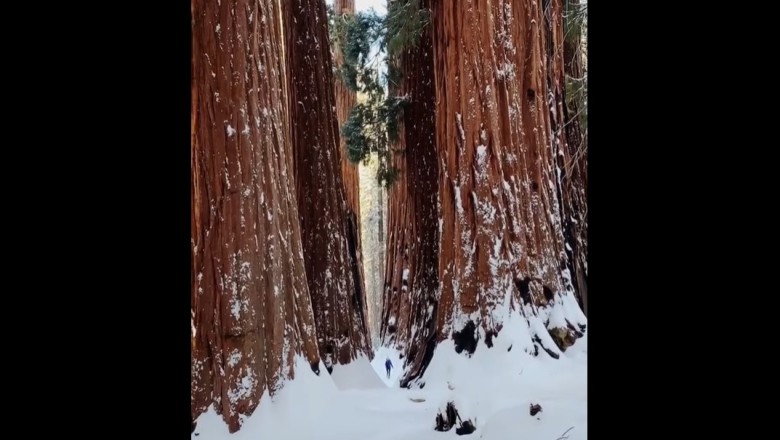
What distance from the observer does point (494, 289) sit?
346 centimetres

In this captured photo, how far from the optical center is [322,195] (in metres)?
5.11

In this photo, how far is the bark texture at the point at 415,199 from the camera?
5641 millimetres

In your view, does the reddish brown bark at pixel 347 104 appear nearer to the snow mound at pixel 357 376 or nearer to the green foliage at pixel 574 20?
the snow mound at pixel 357 376

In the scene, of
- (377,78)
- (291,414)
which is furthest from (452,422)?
(377,78)

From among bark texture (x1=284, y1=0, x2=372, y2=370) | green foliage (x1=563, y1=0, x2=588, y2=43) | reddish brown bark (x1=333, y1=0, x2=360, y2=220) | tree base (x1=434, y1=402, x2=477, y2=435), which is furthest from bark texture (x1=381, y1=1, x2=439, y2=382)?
reddish brown bark (x1=333, y1=0, x2=360, y2=220)

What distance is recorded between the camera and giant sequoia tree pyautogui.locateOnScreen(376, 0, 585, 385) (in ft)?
11.5

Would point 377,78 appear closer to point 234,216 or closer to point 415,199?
point 415,199

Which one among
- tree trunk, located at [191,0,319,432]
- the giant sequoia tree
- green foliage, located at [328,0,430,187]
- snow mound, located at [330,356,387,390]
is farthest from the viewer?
green foliage, located at [328,0,430,187]

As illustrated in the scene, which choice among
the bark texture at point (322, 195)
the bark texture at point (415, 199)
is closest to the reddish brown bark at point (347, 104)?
the bark texture at point (415, 199)

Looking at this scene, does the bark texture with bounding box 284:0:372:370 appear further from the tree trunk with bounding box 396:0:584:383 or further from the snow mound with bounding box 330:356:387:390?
Answer: the tree trunk with bounding box 396:0:584:383

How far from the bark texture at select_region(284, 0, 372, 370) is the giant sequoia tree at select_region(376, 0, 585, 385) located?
1.56 m

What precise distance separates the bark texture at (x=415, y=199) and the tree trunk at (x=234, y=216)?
7.83 ft
